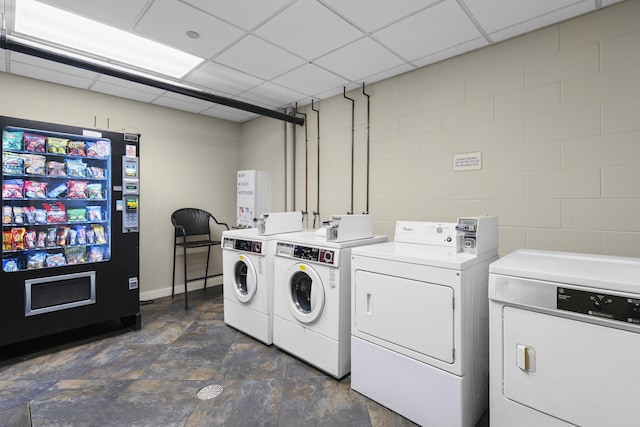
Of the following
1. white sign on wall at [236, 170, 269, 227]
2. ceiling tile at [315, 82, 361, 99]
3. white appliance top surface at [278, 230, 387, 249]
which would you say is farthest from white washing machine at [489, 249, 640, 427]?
white sign on wall at [236, 170, 269, 227]

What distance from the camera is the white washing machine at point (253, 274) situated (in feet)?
9.23

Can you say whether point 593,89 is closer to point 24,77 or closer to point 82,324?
point 82,324

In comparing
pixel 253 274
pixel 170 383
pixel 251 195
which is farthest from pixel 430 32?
pixel 170 383

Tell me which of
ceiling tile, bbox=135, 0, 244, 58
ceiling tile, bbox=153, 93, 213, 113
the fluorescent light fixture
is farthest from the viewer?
ceiling tile, bbox=153, 93, 213, 113

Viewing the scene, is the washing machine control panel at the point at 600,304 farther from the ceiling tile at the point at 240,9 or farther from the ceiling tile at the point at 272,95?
the ceiling tile at the point at 272,95

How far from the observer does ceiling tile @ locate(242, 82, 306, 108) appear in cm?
356

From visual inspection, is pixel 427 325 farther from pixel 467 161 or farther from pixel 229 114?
pixel 229 114

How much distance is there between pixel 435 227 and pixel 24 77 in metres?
4.28

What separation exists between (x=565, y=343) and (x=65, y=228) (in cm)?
382

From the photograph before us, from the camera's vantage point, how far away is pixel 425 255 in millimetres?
1852

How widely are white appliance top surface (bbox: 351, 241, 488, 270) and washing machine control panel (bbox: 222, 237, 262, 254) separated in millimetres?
1084

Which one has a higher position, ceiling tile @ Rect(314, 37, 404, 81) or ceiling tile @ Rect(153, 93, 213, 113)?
ceiling tile @ Rect(153, 93, 213, 113)

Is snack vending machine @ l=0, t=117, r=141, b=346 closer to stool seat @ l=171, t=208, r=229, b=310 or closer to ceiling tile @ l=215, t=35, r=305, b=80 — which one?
stool seat @ l=171, t=208, r=229, b=310

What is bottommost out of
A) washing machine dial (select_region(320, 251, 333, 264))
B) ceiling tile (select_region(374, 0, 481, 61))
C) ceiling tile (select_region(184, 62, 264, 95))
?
washing machine dial (select_region(320, 251, 333, 264))
